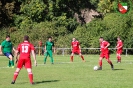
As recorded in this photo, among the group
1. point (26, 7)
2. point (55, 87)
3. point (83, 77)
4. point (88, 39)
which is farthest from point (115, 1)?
point (55, 87)

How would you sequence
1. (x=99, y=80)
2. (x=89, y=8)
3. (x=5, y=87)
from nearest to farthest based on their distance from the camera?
(x=5, y=87) < (x=99, y=80) < (x=89, y=8)

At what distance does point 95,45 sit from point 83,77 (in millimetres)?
35623

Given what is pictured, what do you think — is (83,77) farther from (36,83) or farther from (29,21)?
(29,21)

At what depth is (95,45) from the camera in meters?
56.4

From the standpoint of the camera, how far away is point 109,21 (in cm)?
5872

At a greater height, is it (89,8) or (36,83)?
(89,8)

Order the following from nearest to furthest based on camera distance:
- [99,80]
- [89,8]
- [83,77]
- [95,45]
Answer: [99,80]
[83,77]
[95,45]
[89,8]

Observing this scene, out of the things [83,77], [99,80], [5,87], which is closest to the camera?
[5,87]

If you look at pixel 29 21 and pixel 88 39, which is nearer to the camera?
pixel 88 39

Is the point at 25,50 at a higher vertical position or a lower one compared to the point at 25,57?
higher

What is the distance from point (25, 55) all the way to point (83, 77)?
13.1 feet

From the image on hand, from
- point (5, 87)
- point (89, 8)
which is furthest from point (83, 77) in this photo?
point (89, 8)

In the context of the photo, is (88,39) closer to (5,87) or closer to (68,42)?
(68,42)

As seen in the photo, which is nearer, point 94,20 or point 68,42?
point 68,42
